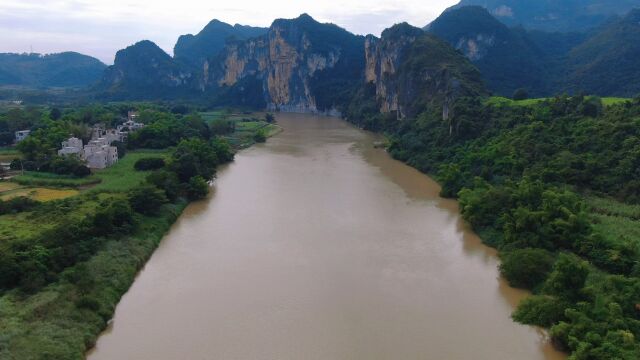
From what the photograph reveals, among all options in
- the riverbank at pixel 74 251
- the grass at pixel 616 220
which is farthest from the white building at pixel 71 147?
the grass at pixel 616 220

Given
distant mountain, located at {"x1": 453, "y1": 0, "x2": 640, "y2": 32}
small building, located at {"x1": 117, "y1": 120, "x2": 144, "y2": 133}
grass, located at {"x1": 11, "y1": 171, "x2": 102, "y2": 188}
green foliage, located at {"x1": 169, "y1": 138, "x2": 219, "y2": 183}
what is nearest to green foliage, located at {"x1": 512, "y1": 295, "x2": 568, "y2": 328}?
green foliage, located at {"x1": 169, "y1": 138, "x2": 219, "y2": 183}

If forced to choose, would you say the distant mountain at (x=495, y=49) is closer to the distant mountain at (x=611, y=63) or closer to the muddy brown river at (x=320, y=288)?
the distant mountain at (x=611, y=63)

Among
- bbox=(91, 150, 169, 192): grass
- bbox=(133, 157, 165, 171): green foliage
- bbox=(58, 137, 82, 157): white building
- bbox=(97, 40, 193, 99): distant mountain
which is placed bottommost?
bbox=(91, 150, 169, 192): grass

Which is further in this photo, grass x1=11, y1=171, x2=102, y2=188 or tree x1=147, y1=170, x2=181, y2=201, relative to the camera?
grass x1=11, y1=171, x2=102, y2=188

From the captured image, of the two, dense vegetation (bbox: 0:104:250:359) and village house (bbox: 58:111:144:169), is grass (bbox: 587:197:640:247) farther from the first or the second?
village house (bbox: 58:111:144:169)

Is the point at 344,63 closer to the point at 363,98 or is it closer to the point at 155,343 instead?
the point at 363,98
